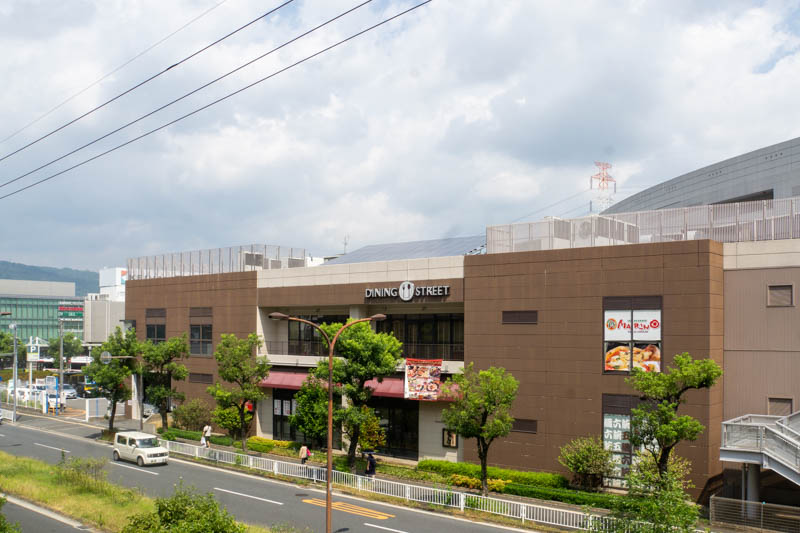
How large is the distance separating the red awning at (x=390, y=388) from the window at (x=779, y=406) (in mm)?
19445

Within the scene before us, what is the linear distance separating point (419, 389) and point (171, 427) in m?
24.1

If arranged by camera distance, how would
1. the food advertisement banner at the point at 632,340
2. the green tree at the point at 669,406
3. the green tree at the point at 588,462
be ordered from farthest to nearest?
1. the food advertisement banner at the point at 632,340
2. the green tree at the point at 588,462
3. the green tree at the point at 669,406

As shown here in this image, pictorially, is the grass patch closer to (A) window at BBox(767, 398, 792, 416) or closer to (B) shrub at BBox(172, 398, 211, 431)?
(B) shrub at BBox(172, 398, 211, 431)

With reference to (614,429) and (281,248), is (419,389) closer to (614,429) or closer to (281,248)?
(614,429)

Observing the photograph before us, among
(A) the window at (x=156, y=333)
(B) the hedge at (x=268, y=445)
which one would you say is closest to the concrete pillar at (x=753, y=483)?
(B) the hedge at (x=268, y=445)

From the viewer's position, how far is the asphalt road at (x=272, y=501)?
1056 inches

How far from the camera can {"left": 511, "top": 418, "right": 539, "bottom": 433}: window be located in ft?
113

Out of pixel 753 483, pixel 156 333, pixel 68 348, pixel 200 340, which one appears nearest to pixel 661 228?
pixel 753 483

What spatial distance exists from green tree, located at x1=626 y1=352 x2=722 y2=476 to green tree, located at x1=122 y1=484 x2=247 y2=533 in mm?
17123

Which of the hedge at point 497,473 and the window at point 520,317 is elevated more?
the window at point 520,317

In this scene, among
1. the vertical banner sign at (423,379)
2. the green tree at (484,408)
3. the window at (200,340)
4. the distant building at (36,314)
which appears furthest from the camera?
the distant building at (36,314)

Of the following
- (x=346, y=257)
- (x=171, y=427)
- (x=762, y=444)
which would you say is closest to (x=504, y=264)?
(x=762, y=444)

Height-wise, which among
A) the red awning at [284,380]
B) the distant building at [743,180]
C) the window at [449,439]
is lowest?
the window at [449,439]

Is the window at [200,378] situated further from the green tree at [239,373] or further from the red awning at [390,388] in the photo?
the red awning at [390,388]
